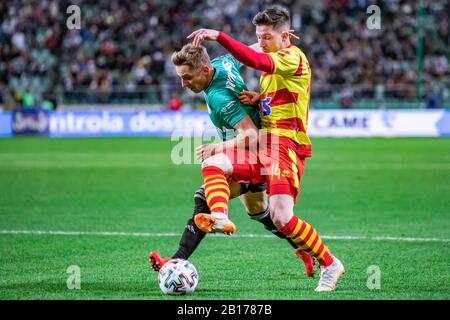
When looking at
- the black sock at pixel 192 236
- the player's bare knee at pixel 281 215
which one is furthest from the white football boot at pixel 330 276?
the black sock at pixel 192 236

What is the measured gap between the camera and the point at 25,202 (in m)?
13.4

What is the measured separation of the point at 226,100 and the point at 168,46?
28633 mm

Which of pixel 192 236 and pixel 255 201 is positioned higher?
pixel 255 201

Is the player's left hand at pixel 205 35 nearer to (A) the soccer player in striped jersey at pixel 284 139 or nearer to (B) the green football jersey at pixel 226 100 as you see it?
(A) the soccer player in striped jersey at pixel 284 139

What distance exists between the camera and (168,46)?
35250 millimetres

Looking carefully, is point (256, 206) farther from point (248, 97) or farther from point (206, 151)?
point (248, 97)

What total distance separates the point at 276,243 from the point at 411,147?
51.3ft

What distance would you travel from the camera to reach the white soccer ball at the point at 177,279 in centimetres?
667

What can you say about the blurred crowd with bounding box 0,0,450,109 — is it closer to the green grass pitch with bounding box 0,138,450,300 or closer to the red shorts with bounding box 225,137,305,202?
the green grass pitch with bounding box 0,138,450,300

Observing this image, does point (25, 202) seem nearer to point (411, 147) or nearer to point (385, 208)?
point (385, 208)

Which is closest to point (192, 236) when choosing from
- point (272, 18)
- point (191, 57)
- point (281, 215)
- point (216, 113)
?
point (281, 215)

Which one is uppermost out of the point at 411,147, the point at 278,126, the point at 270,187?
the point at 278,126

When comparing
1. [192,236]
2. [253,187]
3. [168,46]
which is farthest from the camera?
[168,46]
